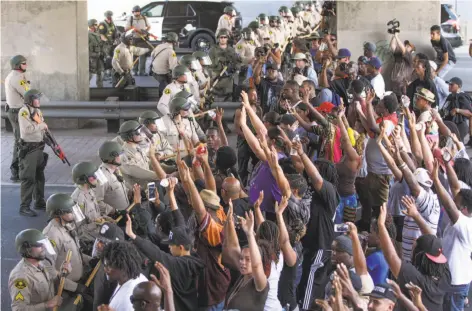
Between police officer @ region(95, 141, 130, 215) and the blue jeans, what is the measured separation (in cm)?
385

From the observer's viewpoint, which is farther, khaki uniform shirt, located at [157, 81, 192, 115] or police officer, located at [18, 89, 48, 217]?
khaki uniform shirt, located at [157, 81, 192, 115]

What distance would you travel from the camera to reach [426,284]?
24.9 ft

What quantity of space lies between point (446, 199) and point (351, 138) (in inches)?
114

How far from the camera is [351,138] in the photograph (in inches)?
451

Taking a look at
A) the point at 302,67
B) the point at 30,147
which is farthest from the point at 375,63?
the point at 30,147

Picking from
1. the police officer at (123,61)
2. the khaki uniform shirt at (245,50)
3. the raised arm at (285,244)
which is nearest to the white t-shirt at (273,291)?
the raised arm at (285,244)

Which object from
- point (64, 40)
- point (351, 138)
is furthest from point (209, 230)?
point (64, 40)

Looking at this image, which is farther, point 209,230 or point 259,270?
point 209,230

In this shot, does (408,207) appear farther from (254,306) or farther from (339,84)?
(339,84)

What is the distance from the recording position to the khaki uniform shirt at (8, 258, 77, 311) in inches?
324

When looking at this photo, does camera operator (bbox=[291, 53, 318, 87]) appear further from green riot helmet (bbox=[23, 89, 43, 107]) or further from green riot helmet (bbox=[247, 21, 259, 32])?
green riot helmet (bbox=[247, 21, 259, 32])

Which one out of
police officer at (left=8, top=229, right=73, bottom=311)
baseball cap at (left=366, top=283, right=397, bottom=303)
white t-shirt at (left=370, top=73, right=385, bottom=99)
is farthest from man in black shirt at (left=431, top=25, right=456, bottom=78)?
baseball cap at (left=366, top=283, right=397, bottom=303)

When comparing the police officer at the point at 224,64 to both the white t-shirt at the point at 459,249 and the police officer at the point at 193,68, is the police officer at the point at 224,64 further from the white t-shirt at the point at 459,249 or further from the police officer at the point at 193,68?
the white t-shirt at the point at 459,249

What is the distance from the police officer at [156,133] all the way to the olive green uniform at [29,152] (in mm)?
1722
